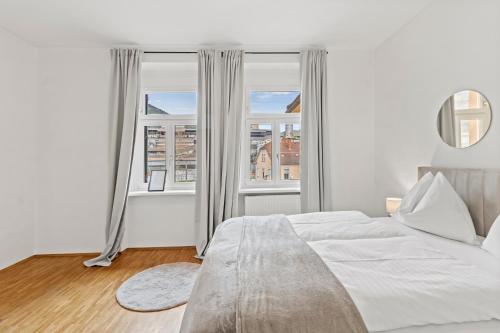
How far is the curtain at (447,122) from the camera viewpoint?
2237 mm

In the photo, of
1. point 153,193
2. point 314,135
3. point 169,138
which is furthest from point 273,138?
point 153,193

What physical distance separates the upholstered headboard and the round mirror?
0.27 m

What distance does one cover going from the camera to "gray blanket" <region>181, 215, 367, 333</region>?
0.91 meters

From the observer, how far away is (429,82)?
2.52 m

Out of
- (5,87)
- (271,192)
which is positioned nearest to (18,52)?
(5,87)

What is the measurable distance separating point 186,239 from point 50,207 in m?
1.73

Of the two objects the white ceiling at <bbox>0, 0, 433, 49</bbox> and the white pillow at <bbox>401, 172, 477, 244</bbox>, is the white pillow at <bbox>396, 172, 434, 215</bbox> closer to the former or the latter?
the white pillow at <bbox>401, 172, 477, 244</bbox>

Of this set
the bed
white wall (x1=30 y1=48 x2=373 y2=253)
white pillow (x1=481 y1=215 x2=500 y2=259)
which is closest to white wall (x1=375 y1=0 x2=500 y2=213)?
white pillow (x1=481 y1=215 x2=500 y2=259)

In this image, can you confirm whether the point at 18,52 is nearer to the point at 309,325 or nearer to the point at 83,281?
the point at 83,281

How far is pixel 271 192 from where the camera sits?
3.55 m

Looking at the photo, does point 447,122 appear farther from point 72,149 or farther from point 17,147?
point 17,147

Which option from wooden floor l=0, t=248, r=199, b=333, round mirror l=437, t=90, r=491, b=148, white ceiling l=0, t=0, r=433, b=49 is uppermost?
white ceiling l=0, t=0, r=433, b=49

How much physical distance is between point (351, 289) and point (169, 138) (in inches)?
127

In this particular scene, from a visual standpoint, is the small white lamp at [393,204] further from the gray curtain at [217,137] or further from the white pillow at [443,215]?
the gray curtain at [217,137]
